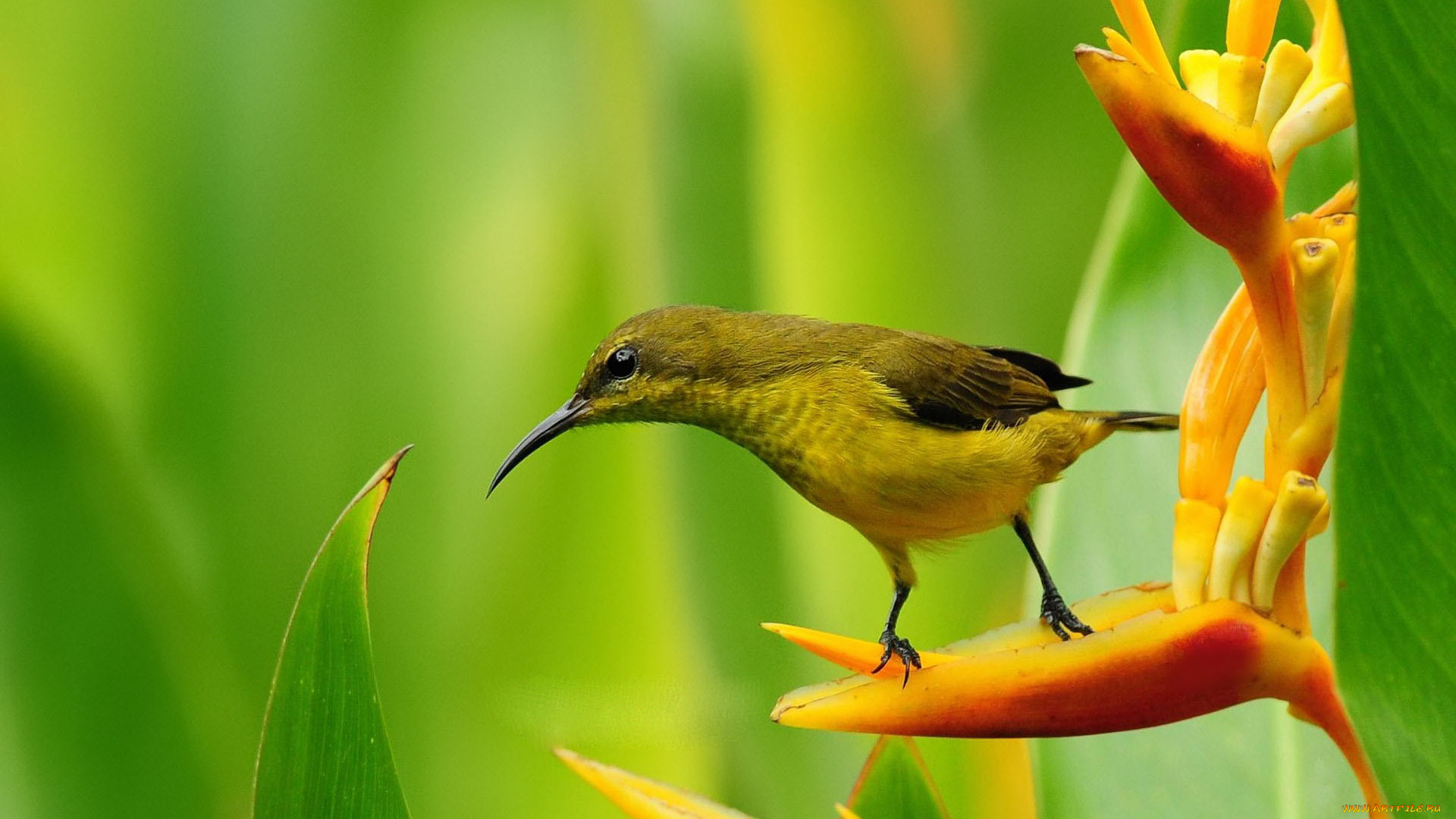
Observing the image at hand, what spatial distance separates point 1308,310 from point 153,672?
0.58 metres

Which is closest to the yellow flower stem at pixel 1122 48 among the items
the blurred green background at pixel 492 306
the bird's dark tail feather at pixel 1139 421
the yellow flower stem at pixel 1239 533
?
the yellow flower stem at pixel 1239 533

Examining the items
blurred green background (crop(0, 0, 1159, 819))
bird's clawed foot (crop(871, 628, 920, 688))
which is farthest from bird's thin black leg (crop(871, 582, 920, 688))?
blurred green background (crop(0, 0, 1159, 819))

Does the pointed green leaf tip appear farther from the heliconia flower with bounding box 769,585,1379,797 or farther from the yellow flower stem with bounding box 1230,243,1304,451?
the yellow flower stem with bounding box 1230,243,1304,451

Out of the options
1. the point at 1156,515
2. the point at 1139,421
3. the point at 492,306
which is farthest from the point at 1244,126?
the point at 492,306

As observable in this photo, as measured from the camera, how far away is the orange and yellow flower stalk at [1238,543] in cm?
39

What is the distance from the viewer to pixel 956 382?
67cm

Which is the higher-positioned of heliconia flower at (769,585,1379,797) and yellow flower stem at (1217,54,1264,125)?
yellow flower stem at (1217,54,1264,125)

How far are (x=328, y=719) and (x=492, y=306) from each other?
30.8 inches

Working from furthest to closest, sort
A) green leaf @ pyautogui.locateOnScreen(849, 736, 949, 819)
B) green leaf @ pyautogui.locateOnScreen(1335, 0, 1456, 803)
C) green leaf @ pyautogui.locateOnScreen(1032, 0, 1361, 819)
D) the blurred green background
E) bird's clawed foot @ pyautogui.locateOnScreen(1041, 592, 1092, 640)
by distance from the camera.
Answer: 1. the blurred green background
2. green leaf @ pyautogui.locateOnScreen(1032, 0, 1361, 819)
3. green leaf @ pyautogui.locateOnScreen(849, 736, 949, 819)
4. bird's clawed foot @ pyautogui.locateOnScreen(1041, 592, 1092, 640)
5. green leaf @ pyautogui.locateOnScreen(1335, 0, 1456, 803)

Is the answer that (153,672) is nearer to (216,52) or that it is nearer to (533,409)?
(533,409)

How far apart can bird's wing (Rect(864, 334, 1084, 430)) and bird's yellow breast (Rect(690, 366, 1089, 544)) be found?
1cm

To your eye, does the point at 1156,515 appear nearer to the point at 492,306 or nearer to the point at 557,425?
the point at 557,425

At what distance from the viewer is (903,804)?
1.86ft

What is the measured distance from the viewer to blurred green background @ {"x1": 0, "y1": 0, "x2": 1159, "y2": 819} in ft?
3.34
